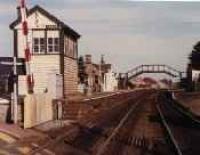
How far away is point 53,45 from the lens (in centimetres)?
5441

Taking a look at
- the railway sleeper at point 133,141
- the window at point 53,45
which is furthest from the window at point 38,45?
the railway sleeper at point 133,141

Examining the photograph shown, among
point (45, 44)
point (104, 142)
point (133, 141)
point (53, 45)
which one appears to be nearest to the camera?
point (104, 142)

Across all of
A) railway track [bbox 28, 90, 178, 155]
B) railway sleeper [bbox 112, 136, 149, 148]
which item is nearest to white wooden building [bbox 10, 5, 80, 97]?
railway track [bbox 28, 90, 178, 155]

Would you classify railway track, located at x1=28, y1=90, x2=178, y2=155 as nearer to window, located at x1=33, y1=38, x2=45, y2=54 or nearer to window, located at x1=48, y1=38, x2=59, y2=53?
window, located at x1=48, y1=38, x2=59, y2=53

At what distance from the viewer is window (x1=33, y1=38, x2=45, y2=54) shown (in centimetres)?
5425

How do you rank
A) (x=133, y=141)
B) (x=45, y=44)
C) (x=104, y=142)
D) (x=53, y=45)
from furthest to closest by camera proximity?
1. (x=45, y=44)
2. (x=53, y=45)
3. (x=133, y=141)
4. (x=104, y=142)

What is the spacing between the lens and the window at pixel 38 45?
54.2 m

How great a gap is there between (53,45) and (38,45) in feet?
4.18

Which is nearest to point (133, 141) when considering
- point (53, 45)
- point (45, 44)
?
point (53, 45)

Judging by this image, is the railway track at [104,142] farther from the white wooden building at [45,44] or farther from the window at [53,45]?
the window at [53,45]

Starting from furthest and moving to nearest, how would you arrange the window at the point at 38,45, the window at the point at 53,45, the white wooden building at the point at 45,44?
the window at the point at 38,45
the window at the point at 53,45
the white wooden building at the point at 45,44

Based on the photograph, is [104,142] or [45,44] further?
[45,44]

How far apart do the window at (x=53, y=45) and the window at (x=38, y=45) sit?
1.70 ft

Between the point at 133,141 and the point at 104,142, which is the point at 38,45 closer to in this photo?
the point at 133,141
